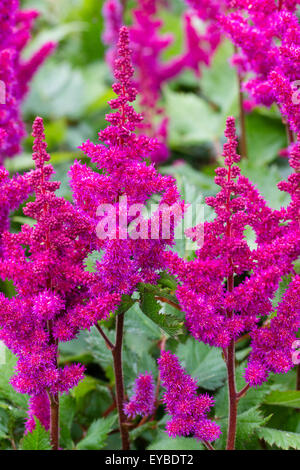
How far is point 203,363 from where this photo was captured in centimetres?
151

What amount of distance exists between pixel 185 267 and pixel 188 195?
55cm

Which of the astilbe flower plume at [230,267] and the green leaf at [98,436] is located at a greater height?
the astilbe flower plume at [230,267]

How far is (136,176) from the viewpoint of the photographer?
104 centimetres

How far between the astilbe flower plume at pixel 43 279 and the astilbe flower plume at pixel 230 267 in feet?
0.52

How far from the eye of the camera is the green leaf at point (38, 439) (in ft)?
3.87

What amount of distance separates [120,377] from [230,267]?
332 millimetres

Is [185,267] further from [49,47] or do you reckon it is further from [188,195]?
[49,47]

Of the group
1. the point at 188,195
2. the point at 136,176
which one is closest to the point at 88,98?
the point at 188,195

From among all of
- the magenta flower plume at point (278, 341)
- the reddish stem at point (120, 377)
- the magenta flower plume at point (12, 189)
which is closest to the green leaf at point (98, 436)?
the reddish stem at point (120, 377)

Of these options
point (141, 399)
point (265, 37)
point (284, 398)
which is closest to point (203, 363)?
point (284, 398)

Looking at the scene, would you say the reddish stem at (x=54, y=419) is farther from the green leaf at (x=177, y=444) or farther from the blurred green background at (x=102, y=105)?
the blurred green background at (x=102, y=105)

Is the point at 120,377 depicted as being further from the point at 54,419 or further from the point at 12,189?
the point at 12,189

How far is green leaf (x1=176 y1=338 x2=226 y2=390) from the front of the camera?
4.81ft

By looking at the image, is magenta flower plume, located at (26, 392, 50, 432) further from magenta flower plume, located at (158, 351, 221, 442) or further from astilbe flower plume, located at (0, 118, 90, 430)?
magenta flower plume, located at (158, 351, 221, 442)
